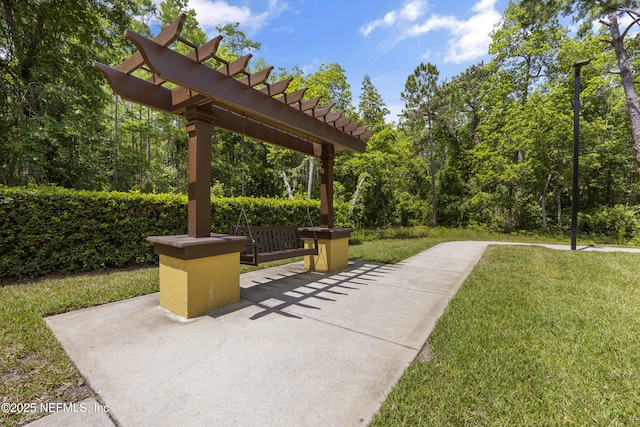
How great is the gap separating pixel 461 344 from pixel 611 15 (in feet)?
41.1

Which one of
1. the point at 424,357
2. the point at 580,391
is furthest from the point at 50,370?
the point at 580,391

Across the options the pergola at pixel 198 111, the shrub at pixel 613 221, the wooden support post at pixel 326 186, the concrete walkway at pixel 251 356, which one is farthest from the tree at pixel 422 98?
the concrete walkway at pixel 251 356

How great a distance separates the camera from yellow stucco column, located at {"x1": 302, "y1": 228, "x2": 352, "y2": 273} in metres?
5.32

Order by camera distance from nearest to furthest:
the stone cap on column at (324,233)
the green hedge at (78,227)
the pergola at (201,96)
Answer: the pergola at (201,96)
the green hedge at (78,227)
the stone cap on column at (324,233)

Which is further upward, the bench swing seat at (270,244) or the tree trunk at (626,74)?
the tree trunk at (626,74)

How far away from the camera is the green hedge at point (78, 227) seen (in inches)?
168

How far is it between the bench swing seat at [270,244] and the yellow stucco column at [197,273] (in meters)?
0.50

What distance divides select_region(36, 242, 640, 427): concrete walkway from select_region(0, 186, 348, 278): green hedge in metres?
2.35

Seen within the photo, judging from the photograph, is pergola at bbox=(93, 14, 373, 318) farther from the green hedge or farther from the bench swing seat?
the green hedge

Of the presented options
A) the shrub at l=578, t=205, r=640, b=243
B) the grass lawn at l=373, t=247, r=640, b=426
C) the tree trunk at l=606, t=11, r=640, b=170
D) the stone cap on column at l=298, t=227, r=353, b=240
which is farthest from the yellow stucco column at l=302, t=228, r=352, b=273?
the shrub at l=578, t=205, r=640, b=243

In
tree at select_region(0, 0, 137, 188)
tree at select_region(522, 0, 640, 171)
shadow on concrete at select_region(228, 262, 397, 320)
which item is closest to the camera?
shadow on concrete at select_region(228, 262, 397, 320)

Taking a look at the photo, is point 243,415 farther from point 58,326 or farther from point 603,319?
point 603,319

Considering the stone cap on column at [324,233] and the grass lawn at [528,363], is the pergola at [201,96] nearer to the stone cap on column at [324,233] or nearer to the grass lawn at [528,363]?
the stone cap on column at [324,233]

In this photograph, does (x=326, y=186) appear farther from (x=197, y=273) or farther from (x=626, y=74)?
(x=626, y=74)
